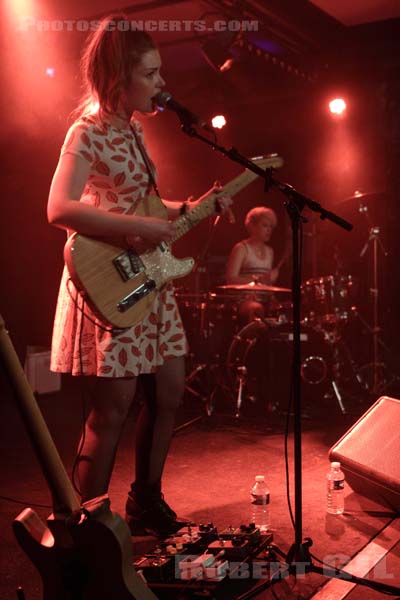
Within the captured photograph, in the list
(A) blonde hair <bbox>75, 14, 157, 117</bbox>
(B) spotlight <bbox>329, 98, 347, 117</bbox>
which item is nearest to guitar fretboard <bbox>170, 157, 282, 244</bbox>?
(A) blonde hair <bbox>75, 14, 157, 117</bbox>

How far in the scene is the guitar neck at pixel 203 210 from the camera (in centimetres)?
293

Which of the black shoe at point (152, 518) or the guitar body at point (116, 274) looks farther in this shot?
the black shoe at point (152, 518)

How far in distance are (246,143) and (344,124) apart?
131cm

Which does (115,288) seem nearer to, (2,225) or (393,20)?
(2,225)

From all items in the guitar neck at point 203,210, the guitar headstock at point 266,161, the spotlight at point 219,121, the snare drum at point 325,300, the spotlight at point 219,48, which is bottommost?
the snare drum at point 325,300

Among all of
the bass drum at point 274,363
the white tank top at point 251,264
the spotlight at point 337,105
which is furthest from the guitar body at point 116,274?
the spotlight at point 337,105

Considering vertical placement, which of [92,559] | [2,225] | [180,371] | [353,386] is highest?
[2,225]

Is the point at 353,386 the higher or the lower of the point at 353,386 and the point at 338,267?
the lower

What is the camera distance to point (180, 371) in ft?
9.88

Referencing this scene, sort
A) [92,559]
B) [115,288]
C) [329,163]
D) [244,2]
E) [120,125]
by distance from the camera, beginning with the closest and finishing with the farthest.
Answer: [92,559] → [115,288] → [120,125] → [244,2] → [329,163]

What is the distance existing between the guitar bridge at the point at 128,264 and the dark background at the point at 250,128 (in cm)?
430

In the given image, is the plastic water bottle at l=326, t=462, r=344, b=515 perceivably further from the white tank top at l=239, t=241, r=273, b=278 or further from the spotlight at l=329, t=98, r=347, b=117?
the spotlight at l=329, t=98, r=347, b=117

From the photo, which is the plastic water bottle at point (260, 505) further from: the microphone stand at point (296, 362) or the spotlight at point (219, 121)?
the spotlight at point (219, 121)

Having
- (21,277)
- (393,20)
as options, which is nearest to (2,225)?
(21,277)
